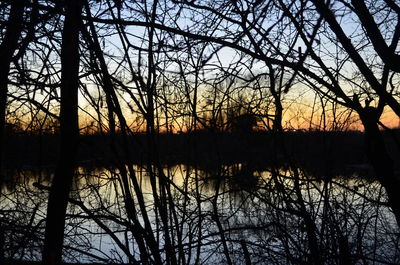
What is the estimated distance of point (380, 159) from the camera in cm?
259

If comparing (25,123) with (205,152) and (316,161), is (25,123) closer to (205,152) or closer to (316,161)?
(205,152)

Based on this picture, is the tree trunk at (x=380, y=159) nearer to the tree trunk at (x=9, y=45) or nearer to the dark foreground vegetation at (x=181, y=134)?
the dark foreground vegetation at (x=181, y=134)

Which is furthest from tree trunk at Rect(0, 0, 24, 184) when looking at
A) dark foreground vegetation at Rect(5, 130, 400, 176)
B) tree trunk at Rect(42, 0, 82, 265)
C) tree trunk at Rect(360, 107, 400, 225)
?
tree trunk at Rect(360, 107, 400, 225)

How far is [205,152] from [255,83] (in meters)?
0.81

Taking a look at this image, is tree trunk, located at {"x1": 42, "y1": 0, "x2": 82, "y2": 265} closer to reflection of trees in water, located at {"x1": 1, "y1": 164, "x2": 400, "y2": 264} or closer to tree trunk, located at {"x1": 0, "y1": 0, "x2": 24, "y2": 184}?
reflection of trees in water, located at {"x1": 1, "y1": 164, "x2": 400, "y2": 264}

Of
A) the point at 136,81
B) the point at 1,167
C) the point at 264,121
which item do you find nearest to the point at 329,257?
the point at 264,121

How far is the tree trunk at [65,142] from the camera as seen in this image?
1.55 metres

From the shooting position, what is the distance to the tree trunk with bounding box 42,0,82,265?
60.9 inches

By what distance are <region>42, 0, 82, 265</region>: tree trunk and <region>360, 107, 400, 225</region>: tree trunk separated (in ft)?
5.66

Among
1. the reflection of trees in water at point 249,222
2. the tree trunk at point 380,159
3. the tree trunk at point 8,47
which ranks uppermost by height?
the tree trunk at point 8,47

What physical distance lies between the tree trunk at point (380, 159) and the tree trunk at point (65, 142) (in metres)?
1.73

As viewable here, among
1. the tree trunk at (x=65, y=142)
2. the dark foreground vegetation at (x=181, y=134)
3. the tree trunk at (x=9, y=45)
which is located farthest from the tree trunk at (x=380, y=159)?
the tree trunk at (x=9, y=45)

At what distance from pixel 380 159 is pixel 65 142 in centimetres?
199

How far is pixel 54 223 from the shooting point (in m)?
1.54
